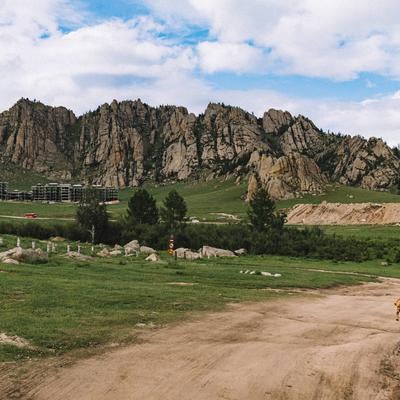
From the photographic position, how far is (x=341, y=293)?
113 ft

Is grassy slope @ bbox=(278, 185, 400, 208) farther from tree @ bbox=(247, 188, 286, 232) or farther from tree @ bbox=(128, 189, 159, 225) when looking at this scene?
tree @ bbox=(247, 188, 286, 232)

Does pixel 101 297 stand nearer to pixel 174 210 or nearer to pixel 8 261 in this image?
pixel 8 261

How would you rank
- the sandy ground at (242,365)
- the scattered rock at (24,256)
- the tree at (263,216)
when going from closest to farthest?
1. the sandy ground at (242,365)
2. the scattered rock at (24,256)
3. the tree at (263,216)

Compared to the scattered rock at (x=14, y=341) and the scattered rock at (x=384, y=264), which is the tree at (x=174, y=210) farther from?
the scattered rock at (x=14, y=341)

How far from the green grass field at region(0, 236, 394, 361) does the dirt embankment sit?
91501 mm

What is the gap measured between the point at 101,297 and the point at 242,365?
33.9 ft

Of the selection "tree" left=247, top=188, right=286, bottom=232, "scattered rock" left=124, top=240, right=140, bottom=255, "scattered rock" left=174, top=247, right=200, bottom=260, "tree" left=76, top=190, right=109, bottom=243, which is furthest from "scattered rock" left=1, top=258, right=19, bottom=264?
"tree" left=247, top=188, right=286, bottom=232

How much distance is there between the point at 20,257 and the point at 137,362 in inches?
984

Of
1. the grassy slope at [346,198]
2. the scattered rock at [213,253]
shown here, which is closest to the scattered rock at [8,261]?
the scattered rock at [213,253]

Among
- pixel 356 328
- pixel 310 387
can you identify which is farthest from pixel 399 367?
pixel 356 328

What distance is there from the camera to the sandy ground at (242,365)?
12062 mm

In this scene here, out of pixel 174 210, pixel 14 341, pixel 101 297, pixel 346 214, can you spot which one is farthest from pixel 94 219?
pixel 346 214

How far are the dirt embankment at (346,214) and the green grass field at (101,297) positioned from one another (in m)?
91.5

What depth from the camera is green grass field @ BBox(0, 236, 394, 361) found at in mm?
16172
